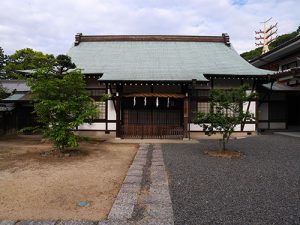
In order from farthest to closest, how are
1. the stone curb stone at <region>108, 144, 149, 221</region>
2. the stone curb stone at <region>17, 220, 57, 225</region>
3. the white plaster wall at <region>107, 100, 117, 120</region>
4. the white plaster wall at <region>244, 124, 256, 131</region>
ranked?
the white plaster wall at <region>244, 124, 256, 131</region> → the white plaster wall at <region>107, 100, 117, 120</region> → the stone curb stone at <region>108, 144, 149, 221</region> → the stone curb stone at <region>17, 220, 57, 225</region>

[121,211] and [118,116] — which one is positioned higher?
[118,116]

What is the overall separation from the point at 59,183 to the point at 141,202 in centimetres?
237

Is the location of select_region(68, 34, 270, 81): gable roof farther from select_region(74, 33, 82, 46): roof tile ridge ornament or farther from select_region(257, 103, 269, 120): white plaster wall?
select_region(257, 103, 269, 120): white plaster wall

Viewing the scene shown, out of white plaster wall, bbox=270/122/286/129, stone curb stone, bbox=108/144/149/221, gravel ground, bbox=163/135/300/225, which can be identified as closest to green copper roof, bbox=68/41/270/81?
white plaster wall, bbox=270/122/286/129

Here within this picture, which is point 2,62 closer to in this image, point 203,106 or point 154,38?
point 154,38

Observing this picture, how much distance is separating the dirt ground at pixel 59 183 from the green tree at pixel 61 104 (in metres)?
Result: 0.82

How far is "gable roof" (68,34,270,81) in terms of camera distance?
15363 millimetres

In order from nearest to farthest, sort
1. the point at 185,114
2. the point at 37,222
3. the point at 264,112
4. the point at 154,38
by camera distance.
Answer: the point at 37,222 → the point at 185,114 → the point at 264,112 → the point at 154,38

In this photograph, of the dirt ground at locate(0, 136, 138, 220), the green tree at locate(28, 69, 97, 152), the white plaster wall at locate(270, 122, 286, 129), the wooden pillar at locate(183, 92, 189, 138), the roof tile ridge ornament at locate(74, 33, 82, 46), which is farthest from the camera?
the roof tile ridge ornament at locate(74, 33, 82, 46)

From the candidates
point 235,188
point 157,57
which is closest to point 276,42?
point 157,57

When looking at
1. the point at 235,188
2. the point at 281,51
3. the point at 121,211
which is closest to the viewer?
the point at 121,211

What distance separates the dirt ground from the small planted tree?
84cm

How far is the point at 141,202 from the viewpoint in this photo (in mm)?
4965

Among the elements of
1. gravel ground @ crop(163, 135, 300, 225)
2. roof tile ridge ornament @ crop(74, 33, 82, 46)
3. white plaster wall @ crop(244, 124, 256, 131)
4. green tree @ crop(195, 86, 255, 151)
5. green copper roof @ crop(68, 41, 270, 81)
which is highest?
roof tile ridge ornament @ crop(74, 33, 82, 46)
